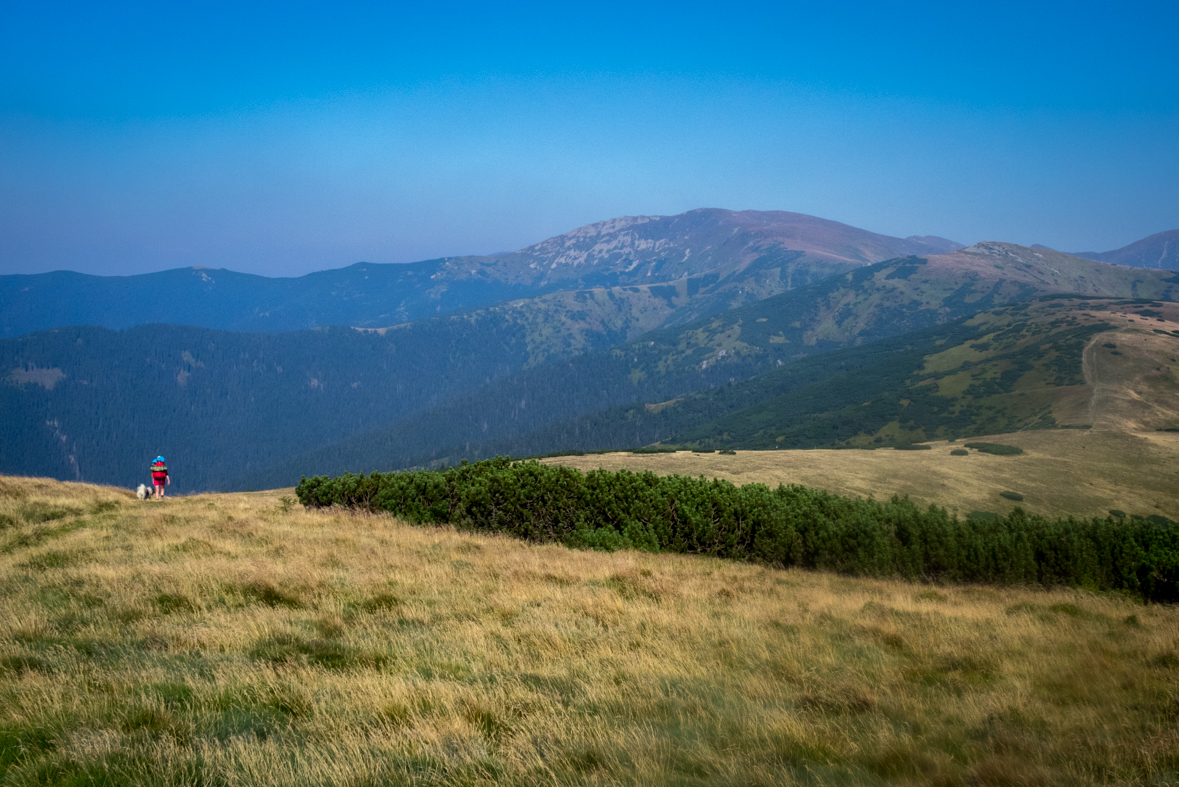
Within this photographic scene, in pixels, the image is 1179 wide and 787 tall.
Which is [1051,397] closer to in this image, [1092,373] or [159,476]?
[1092,373]

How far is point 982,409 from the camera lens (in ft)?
565

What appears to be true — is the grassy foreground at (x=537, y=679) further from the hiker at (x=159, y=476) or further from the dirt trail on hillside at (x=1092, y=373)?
the dirt trail on hillside at (x=1092, y=373)

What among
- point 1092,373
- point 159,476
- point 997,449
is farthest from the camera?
point 1092,373

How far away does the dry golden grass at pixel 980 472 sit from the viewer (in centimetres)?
5622

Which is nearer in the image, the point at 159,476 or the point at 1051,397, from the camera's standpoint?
the point at 159,476

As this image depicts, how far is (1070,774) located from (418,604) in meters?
8.55

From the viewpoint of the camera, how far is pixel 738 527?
2203cm

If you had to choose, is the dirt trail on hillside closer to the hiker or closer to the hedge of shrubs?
the hedge of shrubs

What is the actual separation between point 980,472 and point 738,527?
61061mm

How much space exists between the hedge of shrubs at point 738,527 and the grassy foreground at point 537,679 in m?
7.56

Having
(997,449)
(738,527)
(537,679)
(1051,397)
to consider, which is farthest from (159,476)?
(1051,397)

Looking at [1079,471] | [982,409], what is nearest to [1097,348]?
[982,409]

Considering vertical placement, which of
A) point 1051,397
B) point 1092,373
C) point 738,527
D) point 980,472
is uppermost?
point 1092,373

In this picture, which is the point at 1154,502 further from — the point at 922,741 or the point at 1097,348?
the point at 1097,348
